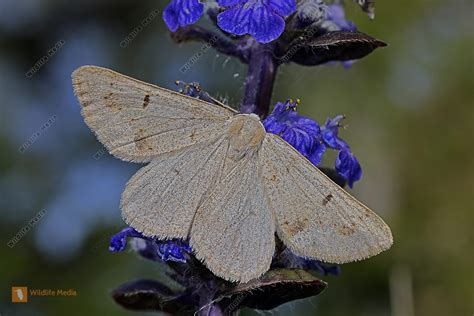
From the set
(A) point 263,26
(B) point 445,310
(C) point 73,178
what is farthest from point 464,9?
(A) point 263,26

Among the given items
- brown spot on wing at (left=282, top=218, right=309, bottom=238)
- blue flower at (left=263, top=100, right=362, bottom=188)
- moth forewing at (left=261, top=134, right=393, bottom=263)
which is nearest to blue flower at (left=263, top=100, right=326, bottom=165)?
blue flower at (left=263, top=100, right=362, bottom=188)

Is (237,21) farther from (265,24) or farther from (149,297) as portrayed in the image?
(149,297)

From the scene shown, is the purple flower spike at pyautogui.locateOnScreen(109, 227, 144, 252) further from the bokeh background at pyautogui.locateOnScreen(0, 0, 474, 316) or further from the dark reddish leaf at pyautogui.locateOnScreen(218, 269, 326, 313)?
the bokeh background at pyautogui.locateOnScreen(0, 0, 474, 316)

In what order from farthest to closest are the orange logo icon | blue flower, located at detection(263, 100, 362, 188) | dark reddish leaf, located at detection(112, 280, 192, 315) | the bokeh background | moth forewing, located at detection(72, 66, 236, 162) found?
1. the bokeh background
2. the orange logo icon
3. dark reddish leaf, located at detection(112, 280, 192, 315)
4. blue flower, located at detection(263, 100, 362, 188)
5. moth forewing, located at detection(72, 66, 236, 162)

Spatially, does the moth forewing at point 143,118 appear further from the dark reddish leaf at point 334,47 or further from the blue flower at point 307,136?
the dark reddish leaf at point 334,47

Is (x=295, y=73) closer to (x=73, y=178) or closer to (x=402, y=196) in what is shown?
(x=402, y=196)

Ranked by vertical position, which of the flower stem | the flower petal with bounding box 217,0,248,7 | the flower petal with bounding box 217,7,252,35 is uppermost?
the flower petal with bounding box 217,0,248,7

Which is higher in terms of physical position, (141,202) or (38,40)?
(38,40)
